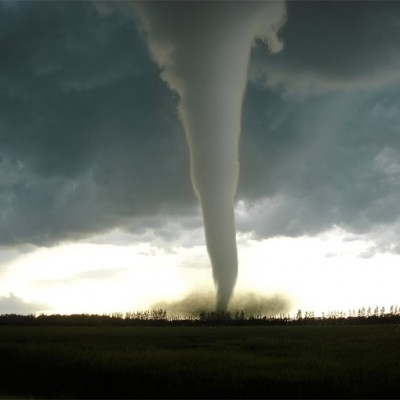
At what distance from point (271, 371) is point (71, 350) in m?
16.7

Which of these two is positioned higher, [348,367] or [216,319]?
[216,319]

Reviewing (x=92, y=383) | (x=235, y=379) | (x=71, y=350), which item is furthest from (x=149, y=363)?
(x=71, y=350)

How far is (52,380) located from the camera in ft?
108

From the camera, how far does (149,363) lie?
103 ft

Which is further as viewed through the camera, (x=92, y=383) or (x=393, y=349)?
(x=393, y=349)

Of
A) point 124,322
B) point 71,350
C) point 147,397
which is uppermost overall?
point 124,322

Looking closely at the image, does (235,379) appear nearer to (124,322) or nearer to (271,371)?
(271,371)

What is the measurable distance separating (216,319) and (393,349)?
13198 cm

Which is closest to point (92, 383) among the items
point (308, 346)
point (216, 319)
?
point (308, 346)

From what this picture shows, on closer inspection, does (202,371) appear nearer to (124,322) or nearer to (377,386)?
(377,386)

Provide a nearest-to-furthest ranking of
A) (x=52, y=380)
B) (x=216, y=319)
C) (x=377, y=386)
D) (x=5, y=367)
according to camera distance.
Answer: (x=377, y=386) → (x=52, y=380) → (x=5, y=367) → (x=216, y=319)

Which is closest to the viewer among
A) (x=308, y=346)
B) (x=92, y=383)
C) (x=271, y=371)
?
(x=271, y=371)

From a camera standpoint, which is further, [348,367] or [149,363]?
[149,363]

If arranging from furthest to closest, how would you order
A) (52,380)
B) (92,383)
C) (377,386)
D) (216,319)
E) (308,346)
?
1. (216,319)
2. (308,346)
3. (52,380)
4. (92,383)
5. (377,386)
